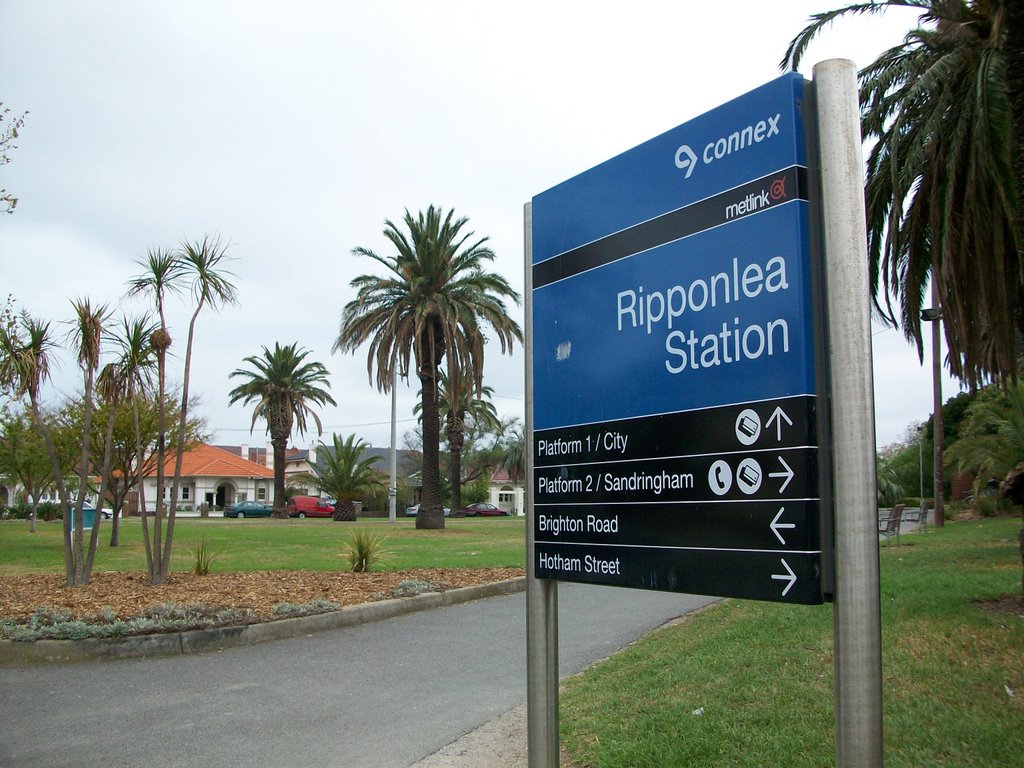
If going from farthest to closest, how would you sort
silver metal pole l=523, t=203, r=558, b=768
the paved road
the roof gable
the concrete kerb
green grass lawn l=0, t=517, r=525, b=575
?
the roof gable, green grass lawn l=0, t=517, r=525, b=575, the concrete kerb, the paved road, silver metal pole l=523, t=203, r=558, b=768

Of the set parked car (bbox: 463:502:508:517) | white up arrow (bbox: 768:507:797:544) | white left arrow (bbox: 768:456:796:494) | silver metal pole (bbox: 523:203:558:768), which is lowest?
parked car (bbox: 463:502:508:517)

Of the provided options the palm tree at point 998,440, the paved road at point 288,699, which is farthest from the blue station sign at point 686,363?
the palm tree at point 998,440

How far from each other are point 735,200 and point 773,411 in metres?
0.70

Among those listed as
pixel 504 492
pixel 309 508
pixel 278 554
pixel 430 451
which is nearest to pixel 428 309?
pixel 430 451

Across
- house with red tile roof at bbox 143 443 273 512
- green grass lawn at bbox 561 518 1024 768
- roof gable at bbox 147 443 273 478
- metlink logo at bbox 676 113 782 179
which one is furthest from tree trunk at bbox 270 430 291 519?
metlink logo at bbox 676 113 782 179

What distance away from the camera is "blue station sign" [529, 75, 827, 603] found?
2.56 m

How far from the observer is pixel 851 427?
240 cm

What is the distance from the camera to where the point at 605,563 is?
324 cm

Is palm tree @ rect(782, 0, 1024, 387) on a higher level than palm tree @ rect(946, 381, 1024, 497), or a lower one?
higher

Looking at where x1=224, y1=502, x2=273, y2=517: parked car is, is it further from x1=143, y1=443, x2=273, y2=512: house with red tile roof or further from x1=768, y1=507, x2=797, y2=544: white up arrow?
x1=768, y1=507, x2=797, y2=544: white up arrow

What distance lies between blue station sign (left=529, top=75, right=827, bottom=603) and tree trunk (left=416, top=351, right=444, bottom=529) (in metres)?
27.7

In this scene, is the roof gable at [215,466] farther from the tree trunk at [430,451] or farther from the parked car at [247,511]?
the tree trunk at [430,451]

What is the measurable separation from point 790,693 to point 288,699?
3587mm

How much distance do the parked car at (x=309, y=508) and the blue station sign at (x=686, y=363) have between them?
197ft
